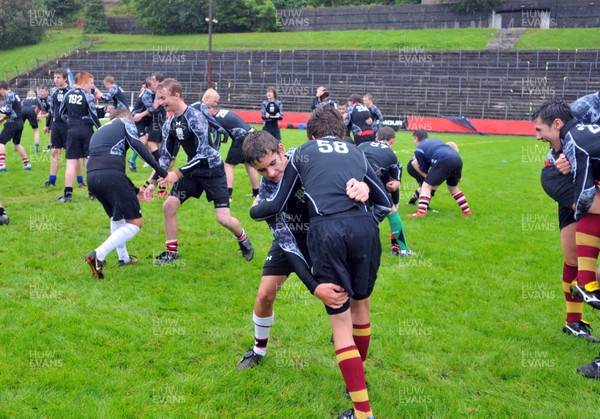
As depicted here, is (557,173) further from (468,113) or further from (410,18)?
(410,18)

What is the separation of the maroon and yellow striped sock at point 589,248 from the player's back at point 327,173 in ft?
7.44

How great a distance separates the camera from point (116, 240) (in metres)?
6.59

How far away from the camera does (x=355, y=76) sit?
1688 inches

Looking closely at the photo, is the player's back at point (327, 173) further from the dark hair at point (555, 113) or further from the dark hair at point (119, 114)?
the dark hair at point (119, 114)

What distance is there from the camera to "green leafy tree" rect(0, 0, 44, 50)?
205 ft

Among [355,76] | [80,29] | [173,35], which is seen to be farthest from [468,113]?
[80,29]

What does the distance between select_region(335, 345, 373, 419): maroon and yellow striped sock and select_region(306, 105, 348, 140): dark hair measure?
5.20 ft

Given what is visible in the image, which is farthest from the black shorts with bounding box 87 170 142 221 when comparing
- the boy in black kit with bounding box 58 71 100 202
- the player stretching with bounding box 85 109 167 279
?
the boy in black kit with bounding box 58 71 100 202

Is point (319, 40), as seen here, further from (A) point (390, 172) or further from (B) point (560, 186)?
(B) point (560, 186)

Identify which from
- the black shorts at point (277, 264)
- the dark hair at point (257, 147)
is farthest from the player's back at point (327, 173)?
the black shorts at point (277, 264)

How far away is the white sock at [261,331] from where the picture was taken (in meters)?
4.62

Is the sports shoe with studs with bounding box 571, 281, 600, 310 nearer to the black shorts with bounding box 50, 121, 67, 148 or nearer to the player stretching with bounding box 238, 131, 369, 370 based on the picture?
the player stretching with bounding box 238, 131, 369, 370

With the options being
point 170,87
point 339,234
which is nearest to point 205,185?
point 170,87

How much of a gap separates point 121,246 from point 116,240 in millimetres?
545
